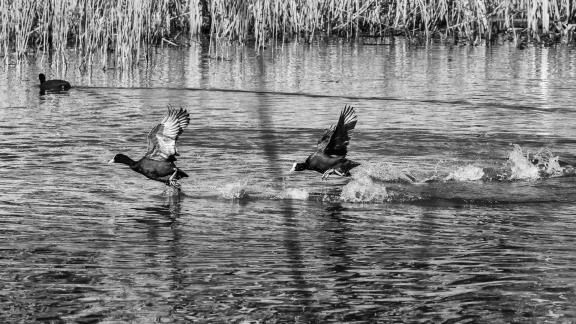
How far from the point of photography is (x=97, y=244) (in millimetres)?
8383

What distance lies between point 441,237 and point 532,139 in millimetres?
5675

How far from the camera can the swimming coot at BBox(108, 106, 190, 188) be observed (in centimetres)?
1062

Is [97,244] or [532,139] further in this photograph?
[532,139]

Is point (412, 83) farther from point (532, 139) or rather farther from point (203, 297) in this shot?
point (203, 297)

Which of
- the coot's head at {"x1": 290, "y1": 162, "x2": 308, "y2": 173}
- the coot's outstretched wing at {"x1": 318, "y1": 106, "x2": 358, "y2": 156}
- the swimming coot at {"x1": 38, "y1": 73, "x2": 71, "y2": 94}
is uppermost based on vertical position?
the swimming coot at {"x1": 38, "y1": 73, "x2": 71, "y2": 94}

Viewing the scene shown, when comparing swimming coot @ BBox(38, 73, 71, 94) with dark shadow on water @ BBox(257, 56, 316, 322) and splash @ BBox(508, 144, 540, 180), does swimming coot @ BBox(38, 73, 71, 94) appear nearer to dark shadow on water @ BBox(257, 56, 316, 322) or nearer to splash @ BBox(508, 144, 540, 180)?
dark shadow on water @ BBox(257, 56, 316, 322)

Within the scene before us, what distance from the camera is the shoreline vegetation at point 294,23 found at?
22.9 m

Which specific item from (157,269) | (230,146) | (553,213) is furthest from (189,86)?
(157,269)

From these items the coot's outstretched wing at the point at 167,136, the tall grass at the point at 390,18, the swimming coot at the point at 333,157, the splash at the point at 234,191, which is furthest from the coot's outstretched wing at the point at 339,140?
the tall grass at the point at 390,18

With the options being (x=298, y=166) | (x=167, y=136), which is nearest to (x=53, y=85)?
(x=167, y=136)

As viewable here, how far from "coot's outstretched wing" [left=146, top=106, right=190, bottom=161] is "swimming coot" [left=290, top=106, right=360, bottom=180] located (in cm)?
118

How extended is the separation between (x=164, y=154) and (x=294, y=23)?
623 inches

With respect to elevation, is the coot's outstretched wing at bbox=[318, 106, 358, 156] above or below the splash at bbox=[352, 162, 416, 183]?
above

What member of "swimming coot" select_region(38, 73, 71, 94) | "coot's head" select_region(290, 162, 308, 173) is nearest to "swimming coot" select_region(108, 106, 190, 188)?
"coot's head" select_region(290, 162, 308, 173)
